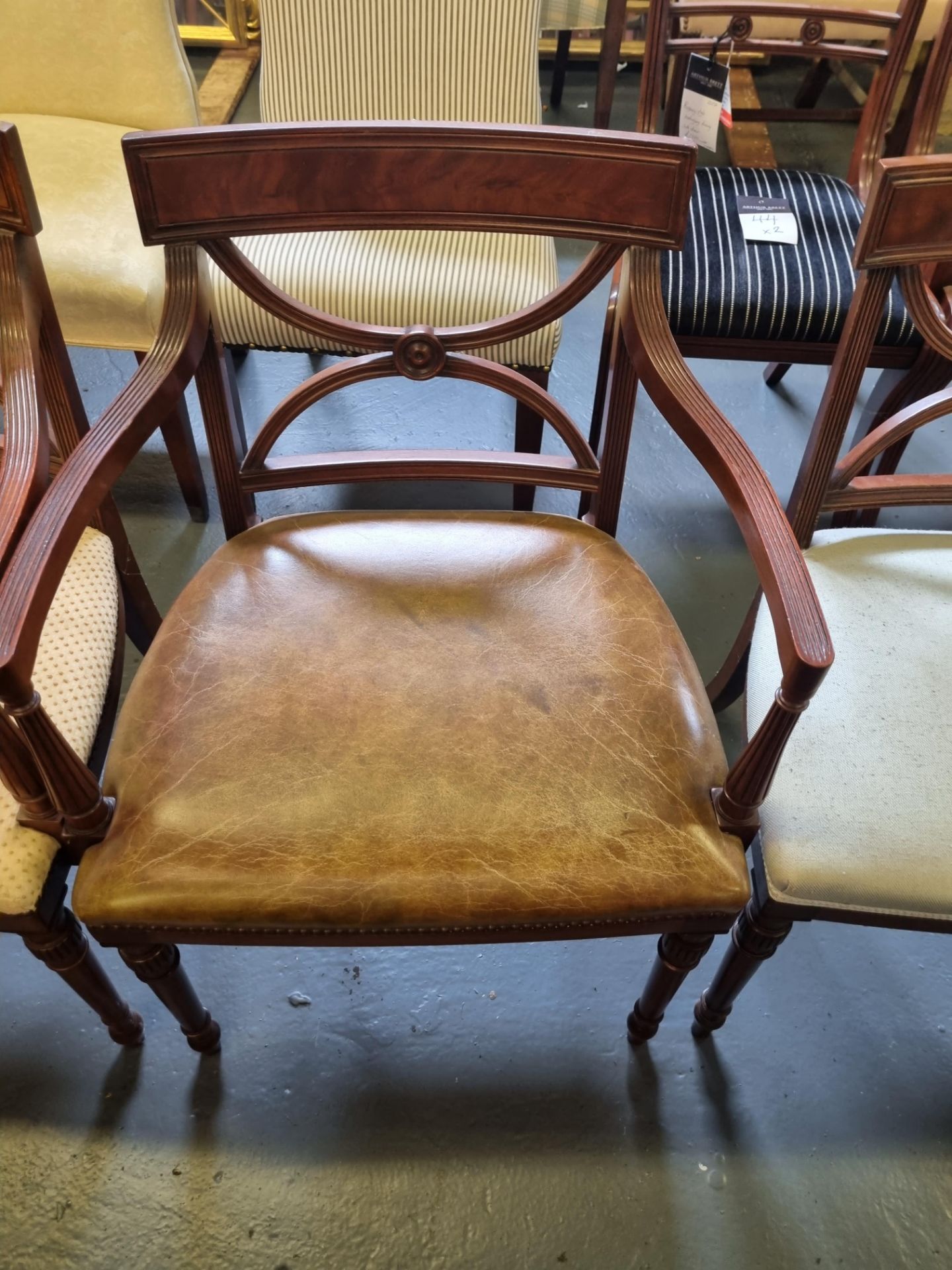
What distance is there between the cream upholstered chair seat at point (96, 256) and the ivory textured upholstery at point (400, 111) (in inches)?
4.4

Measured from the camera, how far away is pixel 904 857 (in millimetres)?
806

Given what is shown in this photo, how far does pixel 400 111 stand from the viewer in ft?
4.97

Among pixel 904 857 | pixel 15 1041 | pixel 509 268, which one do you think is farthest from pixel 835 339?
pixel 15 1041

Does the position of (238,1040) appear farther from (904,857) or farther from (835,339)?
(835,339)

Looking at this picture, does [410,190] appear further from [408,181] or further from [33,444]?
[33,444]

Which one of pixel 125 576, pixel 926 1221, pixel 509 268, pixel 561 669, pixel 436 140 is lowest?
pixel 926 1221

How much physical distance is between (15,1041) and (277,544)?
71 centimetres

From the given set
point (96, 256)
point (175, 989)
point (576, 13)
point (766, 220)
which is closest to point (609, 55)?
point (576, 13)

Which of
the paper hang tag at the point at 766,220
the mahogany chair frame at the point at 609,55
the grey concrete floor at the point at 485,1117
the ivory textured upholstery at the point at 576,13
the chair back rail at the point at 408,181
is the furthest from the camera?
the ivory textured upholstery at the point at 576,13

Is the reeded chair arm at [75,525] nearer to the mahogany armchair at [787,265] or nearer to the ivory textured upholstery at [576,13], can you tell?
the mahogany armchair at [787,265]

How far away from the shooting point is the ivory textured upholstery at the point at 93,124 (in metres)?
1.34

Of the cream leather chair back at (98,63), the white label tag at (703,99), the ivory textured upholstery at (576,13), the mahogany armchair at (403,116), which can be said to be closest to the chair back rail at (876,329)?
the mahogany armchair at (403,116)

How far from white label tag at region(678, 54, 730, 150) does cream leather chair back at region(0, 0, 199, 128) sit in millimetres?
831

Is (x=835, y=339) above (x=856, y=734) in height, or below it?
above
